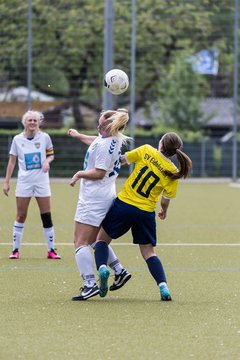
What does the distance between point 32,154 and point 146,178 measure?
3624 mm

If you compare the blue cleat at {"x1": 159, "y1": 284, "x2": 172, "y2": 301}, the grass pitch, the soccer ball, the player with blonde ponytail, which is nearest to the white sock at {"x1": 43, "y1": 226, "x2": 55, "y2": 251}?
the grass pitch

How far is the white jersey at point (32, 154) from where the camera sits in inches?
493

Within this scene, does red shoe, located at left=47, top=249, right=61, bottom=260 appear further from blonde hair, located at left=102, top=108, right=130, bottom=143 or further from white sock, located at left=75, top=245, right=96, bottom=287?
blonde hair, located at left=102, top=108, right=130, bottom=143

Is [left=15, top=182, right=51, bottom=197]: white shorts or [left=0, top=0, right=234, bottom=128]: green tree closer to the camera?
[left=15, top=182, right=51, bottom=197]: white shorts

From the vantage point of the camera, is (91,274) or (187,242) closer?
(91,274)

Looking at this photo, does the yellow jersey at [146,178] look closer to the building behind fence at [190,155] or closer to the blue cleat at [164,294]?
the blue cleat at [164,294]

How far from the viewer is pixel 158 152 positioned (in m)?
9.24

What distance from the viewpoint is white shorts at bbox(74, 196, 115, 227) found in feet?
30.1

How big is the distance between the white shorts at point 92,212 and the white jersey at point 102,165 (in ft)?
0.12

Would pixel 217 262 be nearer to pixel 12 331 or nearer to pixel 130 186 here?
pixel 130 186

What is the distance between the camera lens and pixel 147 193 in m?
9.20

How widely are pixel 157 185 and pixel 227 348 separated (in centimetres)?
249

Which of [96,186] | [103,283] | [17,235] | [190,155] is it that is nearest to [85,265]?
[103,283]

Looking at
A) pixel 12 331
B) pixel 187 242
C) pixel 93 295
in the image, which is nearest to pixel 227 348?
pixel 12 331
